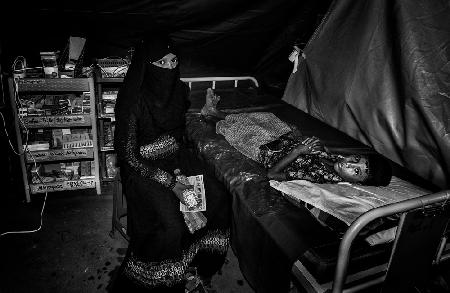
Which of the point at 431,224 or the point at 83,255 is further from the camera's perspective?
Result: the point at 83,255

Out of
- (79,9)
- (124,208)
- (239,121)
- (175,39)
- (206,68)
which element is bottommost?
(124,208)

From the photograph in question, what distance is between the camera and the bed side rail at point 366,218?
1.24 m

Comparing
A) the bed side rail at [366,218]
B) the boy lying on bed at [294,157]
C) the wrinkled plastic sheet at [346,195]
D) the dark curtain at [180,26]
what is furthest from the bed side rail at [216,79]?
the bed side rail at [366,218]

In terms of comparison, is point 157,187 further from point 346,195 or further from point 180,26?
point 180,26

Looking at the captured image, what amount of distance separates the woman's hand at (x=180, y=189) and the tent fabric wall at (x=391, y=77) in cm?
176

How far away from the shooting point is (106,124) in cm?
358

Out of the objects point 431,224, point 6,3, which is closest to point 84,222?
point 6,3

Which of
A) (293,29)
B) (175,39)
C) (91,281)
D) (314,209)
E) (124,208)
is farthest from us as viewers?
(293,29)

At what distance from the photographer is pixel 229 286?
2.38 m

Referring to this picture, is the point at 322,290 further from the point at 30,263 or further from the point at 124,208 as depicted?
the point at 30,263

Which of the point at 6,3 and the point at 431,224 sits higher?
the point at 6,3

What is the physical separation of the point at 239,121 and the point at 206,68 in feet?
3.58

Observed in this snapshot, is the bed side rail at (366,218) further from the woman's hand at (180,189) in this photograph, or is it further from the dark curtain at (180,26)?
the dark curtain at (180,26)

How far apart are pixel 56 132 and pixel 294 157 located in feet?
8.19
